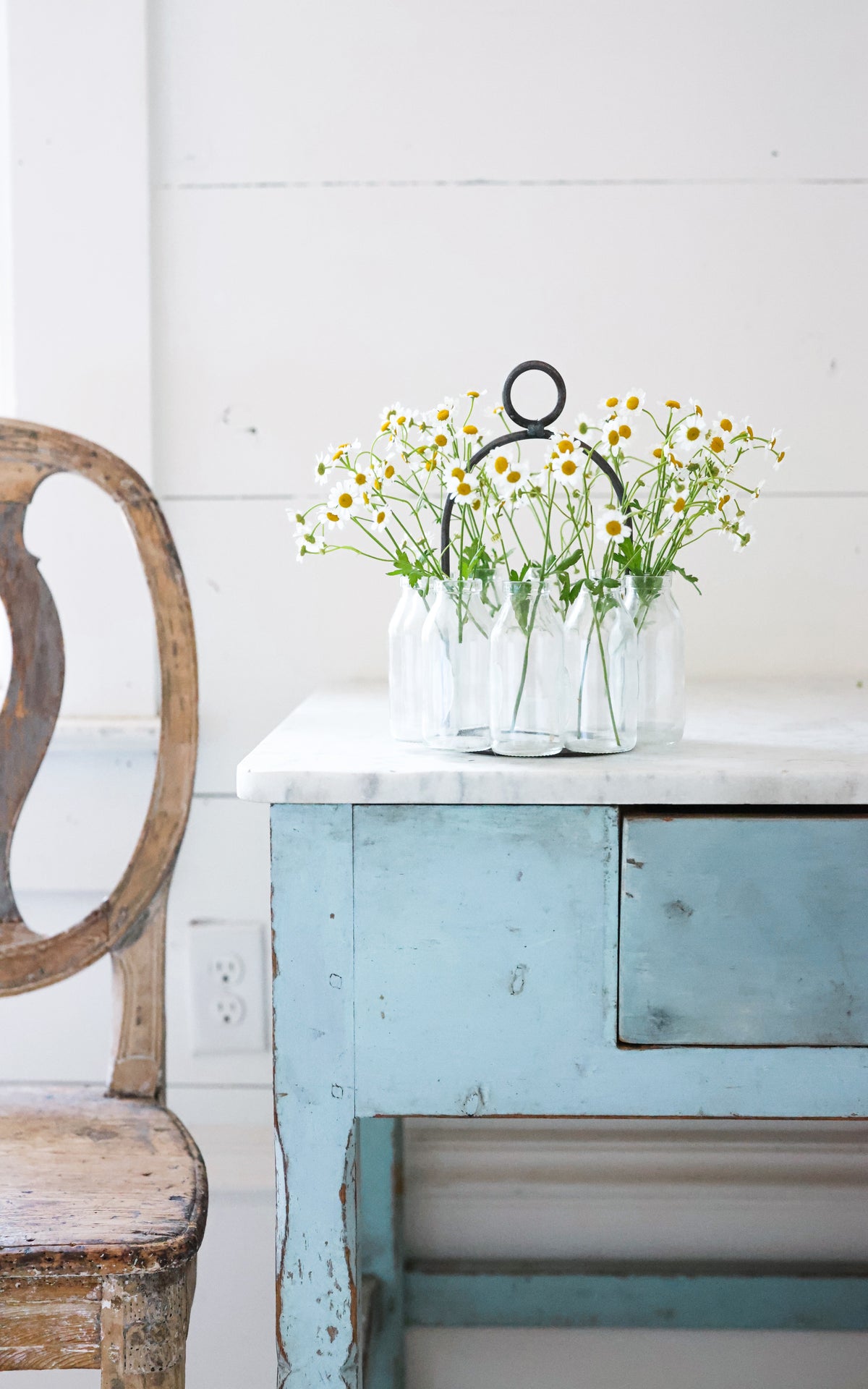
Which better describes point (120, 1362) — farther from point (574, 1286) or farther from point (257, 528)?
point (257, 528)

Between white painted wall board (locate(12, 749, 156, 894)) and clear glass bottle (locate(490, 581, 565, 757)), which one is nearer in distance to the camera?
clear glass bottle (locate(490, 581, 565, 757))

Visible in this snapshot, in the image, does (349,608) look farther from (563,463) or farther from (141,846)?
(563,463)

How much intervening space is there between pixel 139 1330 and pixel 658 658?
0.54 m

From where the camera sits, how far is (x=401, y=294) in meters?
1.20

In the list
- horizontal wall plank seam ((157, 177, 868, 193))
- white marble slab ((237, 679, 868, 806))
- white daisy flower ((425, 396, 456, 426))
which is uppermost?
horizontal wall plank seam ((157, 177, 868, 193))

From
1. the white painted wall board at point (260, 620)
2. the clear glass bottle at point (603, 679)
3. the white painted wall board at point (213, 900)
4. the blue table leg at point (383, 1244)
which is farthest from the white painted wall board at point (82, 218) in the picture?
the blue table leg at point (383, 1244)

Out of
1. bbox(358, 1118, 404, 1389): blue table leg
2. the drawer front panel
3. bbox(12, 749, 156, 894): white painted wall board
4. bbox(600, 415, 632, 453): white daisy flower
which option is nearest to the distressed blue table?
the drawer front panel

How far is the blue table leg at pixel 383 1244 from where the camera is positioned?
3.77 ft

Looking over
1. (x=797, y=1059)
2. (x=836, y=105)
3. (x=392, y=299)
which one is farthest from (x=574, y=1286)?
(x=836, y=105)

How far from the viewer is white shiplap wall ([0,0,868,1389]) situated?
118cm

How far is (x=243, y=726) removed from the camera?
1253 mm

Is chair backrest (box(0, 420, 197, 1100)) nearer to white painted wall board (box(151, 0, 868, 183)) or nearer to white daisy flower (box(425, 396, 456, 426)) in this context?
white daisy flower (box(425, 396, 456, 426))

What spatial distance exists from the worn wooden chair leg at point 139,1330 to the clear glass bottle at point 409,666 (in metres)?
0.37

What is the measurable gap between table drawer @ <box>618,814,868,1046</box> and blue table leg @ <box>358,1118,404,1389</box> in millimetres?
500
